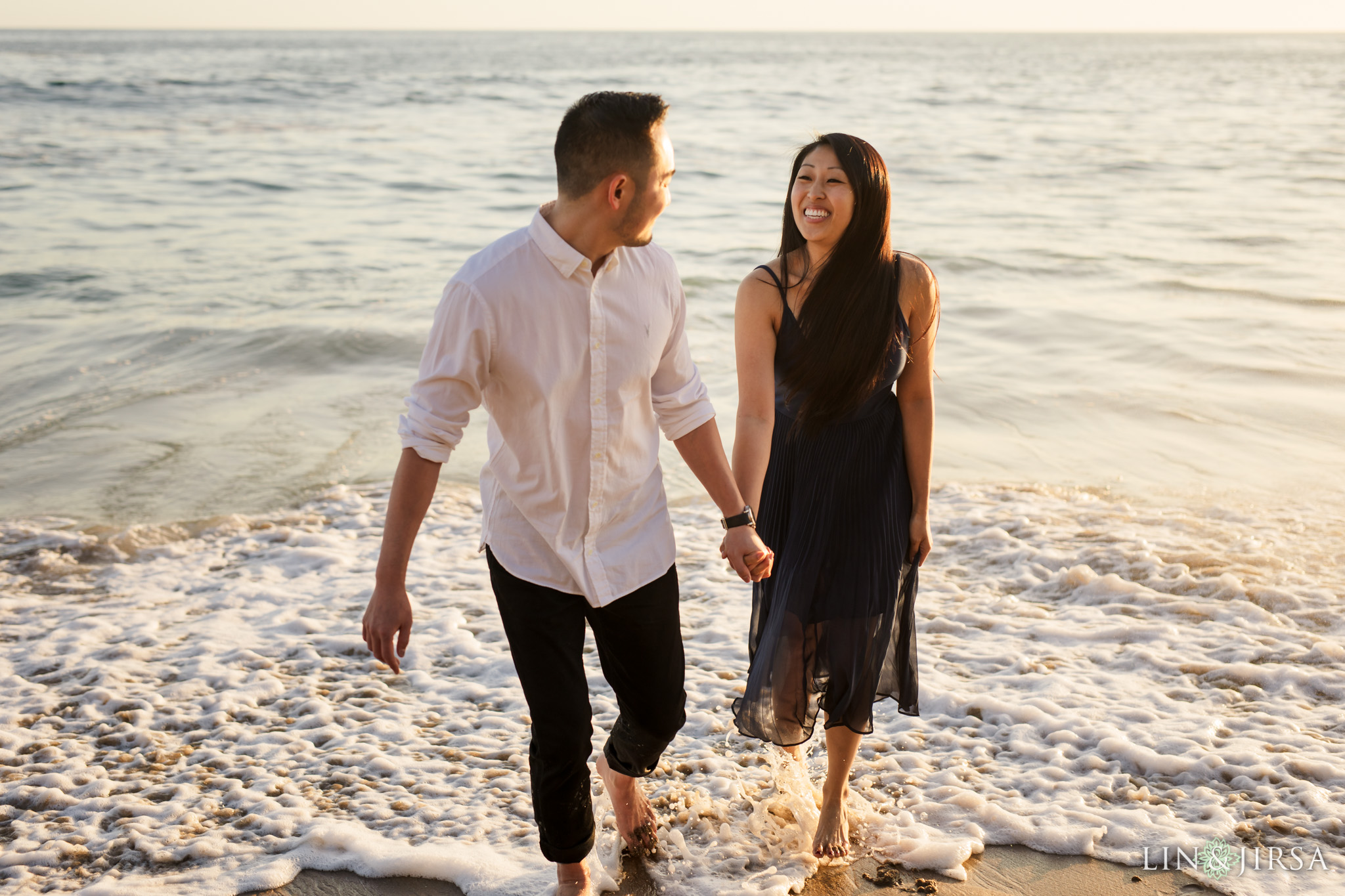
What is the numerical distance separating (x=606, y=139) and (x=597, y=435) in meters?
0.69

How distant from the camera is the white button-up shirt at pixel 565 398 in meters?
2.31

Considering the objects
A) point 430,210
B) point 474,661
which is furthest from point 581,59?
point 474,661

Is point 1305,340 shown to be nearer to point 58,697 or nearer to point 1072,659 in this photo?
point 1072,659

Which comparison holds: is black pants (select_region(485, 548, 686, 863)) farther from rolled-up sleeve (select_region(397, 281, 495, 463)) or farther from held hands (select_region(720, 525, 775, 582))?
rolled-up sleeve (select_region(397, 281, 495, 463))

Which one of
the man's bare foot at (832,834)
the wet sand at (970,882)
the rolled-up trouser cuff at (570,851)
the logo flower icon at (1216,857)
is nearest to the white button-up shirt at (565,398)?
the rolled-up trouser cuff at (570,851)

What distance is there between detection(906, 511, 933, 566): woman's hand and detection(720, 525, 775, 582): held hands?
61cm

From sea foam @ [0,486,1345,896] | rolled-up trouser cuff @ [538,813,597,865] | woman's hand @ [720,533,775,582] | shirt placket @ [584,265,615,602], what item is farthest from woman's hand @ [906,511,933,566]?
A: rolled-up trouser cuff @ [538,813,597,865]

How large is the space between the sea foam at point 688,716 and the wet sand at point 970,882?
5 cm

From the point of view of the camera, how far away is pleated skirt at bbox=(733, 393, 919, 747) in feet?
9.54

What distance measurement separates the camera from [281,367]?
979 centimetres

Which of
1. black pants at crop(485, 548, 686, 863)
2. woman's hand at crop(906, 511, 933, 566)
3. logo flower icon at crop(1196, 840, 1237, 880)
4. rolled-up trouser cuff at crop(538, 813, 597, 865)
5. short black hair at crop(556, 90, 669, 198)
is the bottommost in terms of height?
logo flower icon at crop(1196, 840, 1237, 880)

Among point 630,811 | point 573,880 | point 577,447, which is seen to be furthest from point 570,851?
point 577,447

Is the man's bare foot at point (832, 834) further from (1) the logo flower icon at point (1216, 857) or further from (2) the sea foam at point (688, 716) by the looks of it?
(1) the logo flower icon at point (1216, 857)

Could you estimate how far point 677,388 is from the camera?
269 centimetres
